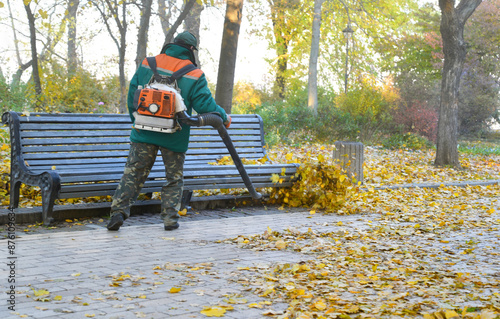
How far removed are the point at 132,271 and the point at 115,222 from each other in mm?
1463

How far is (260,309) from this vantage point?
10.6 feet

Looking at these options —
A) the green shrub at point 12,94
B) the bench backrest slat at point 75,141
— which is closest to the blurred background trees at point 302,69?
the green shrub at point 12,94

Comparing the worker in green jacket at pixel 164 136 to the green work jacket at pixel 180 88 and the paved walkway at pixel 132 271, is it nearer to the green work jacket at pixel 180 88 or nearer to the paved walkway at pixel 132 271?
the green work jacket at pixel 180 88

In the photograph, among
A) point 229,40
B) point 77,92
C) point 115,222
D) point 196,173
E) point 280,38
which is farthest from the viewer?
point 280,38

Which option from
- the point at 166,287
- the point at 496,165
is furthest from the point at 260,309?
the point at 496,165

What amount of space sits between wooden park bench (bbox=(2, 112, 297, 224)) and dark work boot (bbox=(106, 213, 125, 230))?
523 millimetres

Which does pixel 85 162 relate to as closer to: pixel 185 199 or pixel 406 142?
pixel 185 199

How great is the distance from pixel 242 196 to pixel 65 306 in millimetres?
4359

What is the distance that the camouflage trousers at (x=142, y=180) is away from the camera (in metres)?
5.52

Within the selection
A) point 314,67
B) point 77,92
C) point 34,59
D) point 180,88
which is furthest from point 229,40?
point 314,67

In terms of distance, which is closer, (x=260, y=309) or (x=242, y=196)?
(x=260, y=309)

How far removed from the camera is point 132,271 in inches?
158

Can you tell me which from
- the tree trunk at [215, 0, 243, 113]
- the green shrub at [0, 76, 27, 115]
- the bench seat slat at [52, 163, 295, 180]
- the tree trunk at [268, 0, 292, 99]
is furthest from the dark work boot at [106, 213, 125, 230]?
the tree trunk at [268, 0, 292, 99]

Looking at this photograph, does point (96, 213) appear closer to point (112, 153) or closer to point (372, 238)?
point (112, 153)
